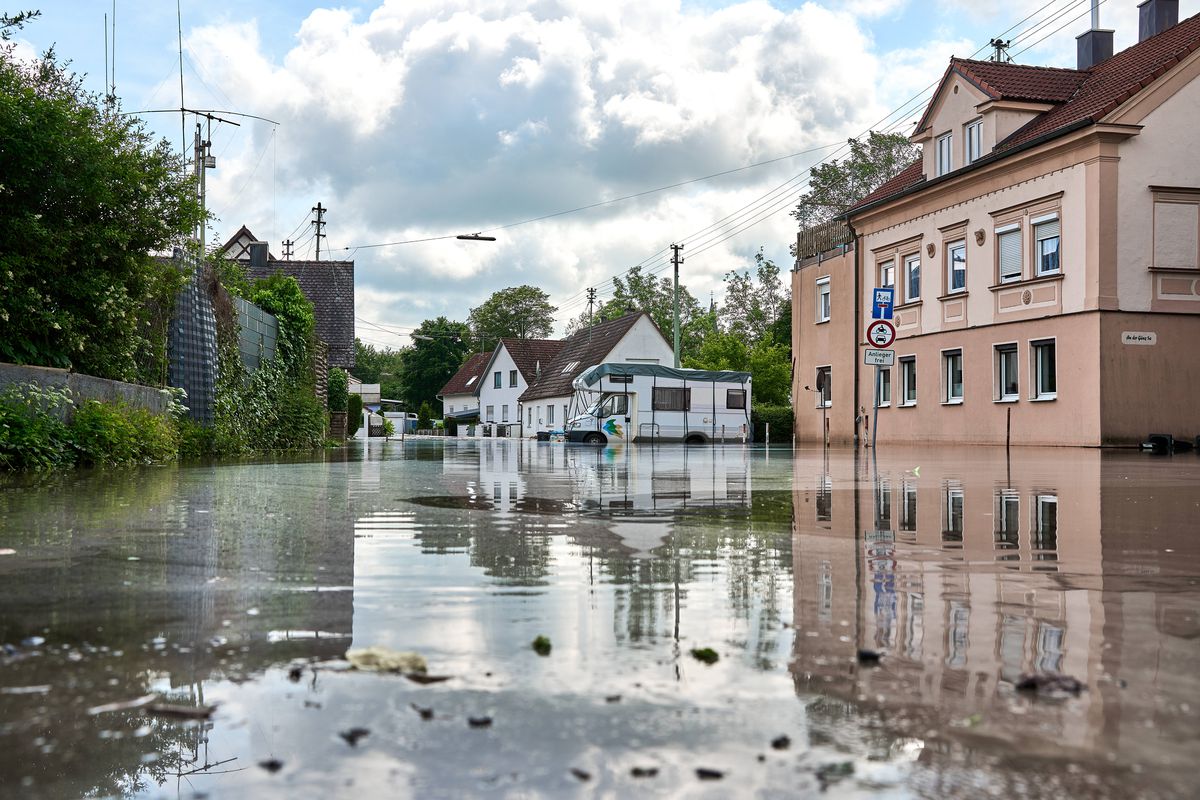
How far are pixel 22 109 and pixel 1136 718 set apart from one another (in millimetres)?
12192

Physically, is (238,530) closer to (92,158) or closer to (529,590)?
(529,590)

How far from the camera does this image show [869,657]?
270cm

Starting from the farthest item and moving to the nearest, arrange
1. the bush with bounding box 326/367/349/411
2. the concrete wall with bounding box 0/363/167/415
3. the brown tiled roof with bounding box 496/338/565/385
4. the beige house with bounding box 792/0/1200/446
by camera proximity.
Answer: the brown tiled roof with bounding box 496/338/565/385
the bush with bounding box 326/367/349/411
the beige house with bounding box 792/0/1200/446
the concrete wall with bounding box 0/363/167/415

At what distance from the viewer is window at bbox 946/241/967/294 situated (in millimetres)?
31219

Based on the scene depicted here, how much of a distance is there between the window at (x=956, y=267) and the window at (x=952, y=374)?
1.82 metres

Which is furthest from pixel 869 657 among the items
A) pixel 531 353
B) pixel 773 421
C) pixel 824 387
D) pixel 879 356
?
pixel 531 353

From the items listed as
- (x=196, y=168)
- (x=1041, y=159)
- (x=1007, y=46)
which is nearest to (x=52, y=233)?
(x=196, y=168)

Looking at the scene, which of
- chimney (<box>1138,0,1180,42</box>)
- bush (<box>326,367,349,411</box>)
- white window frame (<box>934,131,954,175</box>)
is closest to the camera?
chimney (<box>1138,0,1180,42</box>)

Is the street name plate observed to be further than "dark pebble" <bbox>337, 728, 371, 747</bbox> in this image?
Yes

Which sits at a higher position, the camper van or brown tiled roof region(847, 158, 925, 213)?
brown tiled roof region(847, 158, 925, 213)

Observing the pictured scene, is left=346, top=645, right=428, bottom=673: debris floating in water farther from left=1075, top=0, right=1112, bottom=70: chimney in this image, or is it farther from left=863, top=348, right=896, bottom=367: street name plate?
left=1075, top=0, right=1112, bottom=70: chimney

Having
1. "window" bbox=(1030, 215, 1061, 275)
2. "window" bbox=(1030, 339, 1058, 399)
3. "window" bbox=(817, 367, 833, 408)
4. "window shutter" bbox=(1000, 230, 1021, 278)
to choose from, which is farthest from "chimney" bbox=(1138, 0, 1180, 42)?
"window" bbox=(817, 367, 833, 408)

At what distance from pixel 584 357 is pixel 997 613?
6439 centimetres

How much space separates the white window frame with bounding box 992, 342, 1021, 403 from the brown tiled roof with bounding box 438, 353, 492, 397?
231 ft
